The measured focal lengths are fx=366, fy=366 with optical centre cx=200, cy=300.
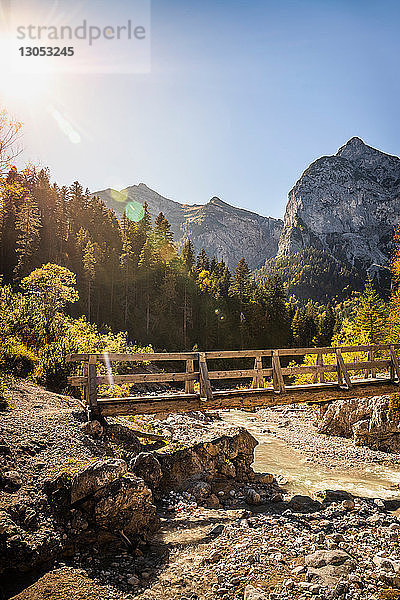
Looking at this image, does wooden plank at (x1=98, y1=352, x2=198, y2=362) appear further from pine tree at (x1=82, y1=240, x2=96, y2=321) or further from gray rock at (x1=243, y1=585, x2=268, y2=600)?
pine tree at (x1=82, y1=240, x2=96, y2=321)

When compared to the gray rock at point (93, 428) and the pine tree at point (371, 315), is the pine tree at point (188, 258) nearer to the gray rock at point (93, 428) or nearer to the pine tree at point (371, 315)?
the pine tree at point (371, 315)

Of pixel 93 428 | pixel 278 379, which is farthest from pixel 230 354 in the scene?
pixel 93 428

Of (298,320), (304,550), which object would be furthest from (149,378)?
(298,320)

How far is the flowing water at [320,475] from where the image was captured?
13.5m

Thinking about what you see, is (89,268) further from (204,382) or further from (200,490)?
(200,490)

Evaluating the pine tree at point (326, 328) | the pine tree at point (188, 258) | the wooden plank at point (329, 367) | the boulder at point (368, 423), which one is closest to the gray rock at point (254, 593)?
the wooden plank at point (329, 367)

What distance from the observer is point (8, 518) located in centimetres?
677

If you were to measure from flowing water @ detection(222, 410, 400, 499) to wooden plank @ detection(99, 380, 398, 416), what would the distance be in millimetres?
3295

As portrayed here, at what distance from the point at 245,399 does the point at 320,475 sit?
590 centimetres

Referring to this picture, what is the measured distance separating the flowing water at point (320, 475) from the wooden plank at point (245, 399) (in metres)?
3.29

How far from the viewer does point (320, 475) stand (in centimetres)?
1541

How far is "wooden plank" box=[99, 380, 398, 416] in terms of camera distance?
11812 millimetres

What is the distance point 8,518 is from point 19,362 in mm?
9356

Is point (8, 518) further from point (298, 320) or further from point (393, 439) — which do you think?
point (298, 320)
